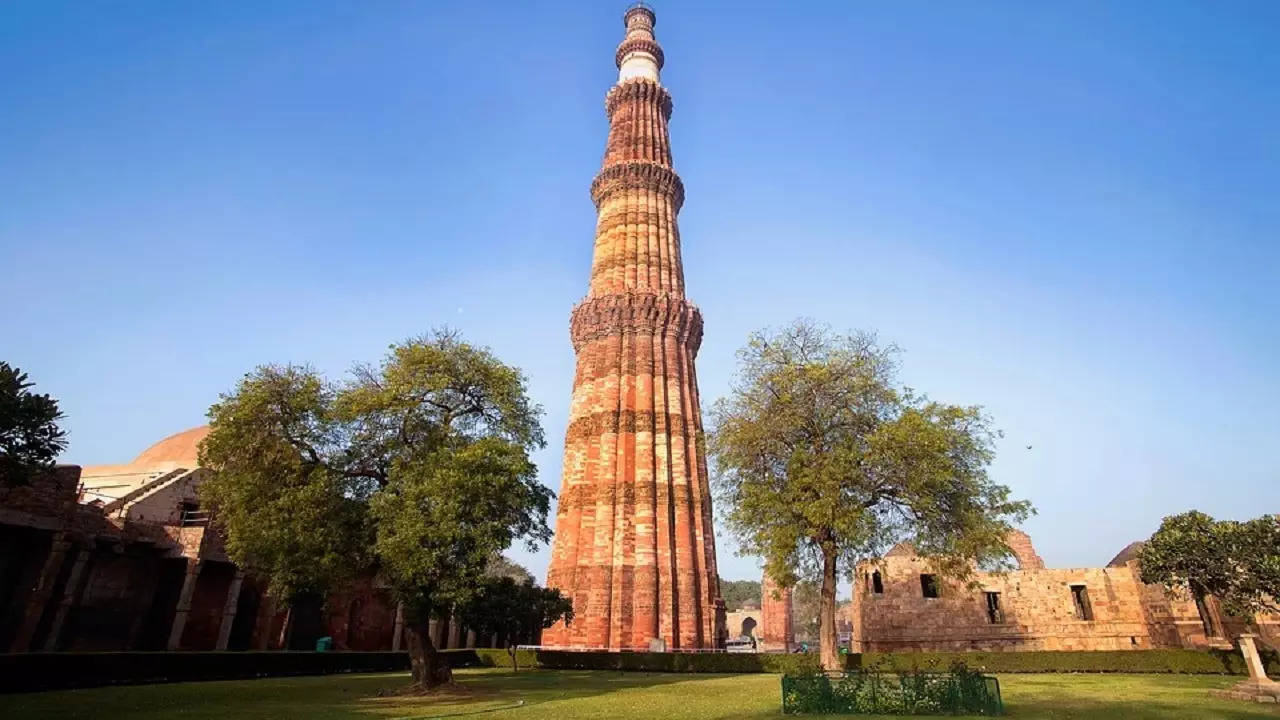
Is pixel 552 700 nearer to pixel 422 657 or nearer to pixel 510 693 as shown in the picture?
pixel 510 693

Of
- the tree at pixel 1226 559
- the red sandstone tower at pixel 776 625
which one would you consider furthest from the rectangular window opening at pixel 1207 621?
the red sandstone tower at pixel 776 625

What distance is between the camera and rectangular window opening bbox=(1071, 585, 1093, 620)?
→ 34.2 m

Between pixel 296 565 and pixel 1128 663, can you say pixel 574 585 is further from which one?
pixel 1128 663

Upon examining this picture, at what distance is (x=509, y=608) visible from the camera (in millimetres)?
21203

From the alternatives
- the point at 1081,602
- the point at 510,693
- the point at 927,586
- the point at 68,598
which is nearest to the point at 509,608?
the point at 510,693

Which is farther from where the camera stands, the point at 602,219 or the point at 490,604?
the point at 602,219

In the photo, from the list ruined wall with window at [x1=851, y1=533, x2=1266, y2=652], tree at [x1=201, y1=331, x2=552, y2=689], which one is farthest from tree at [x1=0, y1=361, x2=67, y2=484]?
ruined wall with window at [x1=851, y1=533, x2=1266, y2=652]

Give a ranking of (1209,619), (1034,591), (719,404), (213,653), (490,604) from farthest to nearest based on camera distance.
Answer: (1034,591) < (1209,619) < (719,404) < (213,653) < (490,604)

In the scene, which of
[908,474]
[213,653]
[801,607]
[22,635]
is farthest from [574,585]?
[801,607]

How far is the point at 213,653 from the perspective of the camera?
23797mm

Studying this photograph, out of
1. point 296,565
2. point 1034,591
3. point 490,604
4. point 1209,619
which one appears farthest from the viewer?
point 1034,591

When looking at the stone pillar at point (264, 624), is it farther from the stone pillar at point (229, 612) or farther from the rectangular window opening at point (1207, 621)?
the rectangular window opening at point (1207, 621)

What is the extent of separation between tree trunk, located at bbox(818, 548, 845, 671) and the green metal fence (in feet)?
21.9

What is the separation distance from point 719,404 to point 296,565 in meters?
14.6
